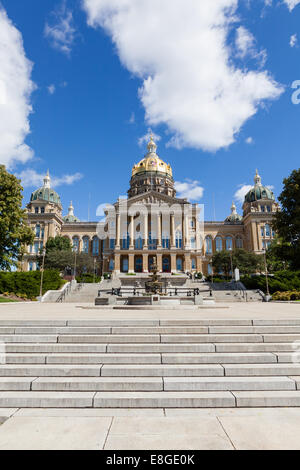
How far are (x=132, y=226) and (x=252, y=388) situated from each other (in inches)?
2187

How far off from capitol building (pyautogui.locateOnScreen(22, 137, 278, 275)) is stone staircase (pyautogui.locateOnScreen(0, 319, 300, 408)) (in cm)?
4763

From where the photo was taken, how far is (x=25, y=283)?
30906 mm

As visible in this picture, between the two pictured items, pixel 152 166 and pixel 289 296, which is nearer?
pixel 289 296

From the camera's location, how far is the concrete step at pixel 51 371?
542 cm

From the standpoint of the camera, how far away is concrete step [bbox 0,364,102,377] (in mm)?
5418

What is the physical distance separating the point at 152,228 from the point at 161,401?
57.2 metres

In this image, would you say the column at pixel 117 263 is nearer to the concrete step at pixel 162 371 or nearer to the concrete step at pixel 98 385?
the concrete step at pixel 162 371

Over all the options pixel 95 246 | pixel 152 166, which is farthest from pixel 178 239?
pixel 152 166

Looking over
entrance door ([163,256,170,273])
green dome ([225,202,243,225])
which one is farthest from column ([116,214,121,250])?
green dome ([225,202,243,225])

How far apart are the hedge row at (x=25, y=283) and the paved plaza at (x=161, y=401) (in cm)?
2543

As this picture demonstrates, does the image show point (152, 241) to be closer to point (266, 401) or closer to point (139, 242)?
point (139, 242)

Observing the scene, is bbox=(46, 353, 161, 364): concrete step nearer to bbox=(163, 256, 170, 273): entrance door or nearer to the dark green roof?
bbox=(163, 256, 170, 273): entrance door

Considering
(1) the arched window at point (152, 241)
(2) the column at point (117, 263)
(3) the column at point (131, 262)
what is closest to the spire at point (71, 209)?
(1) the arched window at point (152, 241)
